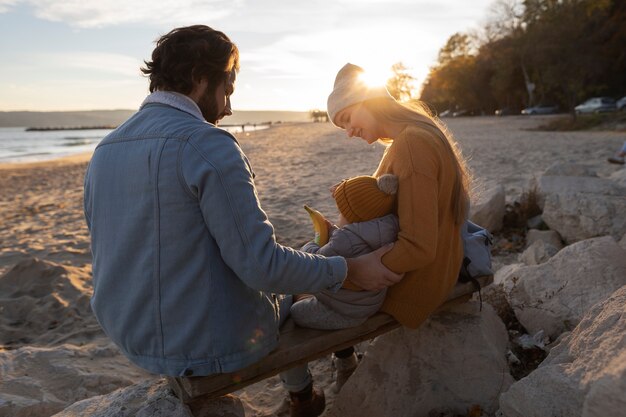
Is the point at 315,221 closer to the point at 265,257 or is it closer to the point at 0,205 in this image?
the point at 265,257

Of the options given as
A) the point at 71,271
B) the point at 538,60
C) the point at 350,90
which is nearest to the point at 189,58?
the point at 350,90

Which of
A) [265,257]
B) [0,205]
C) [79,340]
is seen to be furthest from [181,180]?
[0,205]

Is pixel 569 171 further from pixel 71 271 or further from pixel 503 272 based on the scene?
pixel 71 271

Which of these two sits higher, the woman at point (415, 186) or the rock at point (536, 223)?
the woman at point (415, 186)

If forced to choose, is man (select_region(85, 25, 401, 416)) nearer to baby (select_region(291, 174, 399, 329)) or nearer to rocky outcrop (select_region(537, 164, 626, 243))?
baby (select_region(291, 174, 399, 329))

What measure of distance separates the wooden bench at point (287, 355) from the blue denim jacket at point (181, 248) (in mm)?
100

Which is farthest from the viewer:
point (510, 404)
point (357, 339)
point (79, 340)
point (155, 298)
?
point (79, 340)

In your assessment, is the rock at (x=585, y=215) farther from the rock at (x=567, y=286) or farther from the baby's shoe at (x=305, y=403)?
the baby's shoe at (x=305, y=403)

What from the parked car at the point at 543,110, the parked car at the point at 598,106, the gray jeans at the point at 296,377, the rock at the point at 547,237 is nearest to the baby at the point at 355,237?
the gray jeans at the point at 296,377

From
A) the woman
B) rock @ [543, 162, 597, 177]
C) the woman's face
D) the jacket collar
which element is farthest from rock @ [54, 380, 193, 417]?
rock @ [543, 162, 597, 177]

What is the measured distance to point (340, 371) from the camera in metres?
2.90

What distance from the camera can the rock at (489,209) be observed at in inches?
200

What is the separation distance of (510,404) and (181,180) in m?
1.55

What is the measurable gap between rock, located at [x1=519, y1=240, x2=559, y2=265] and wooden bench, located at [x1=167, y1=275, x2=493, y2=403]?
7.69ft
